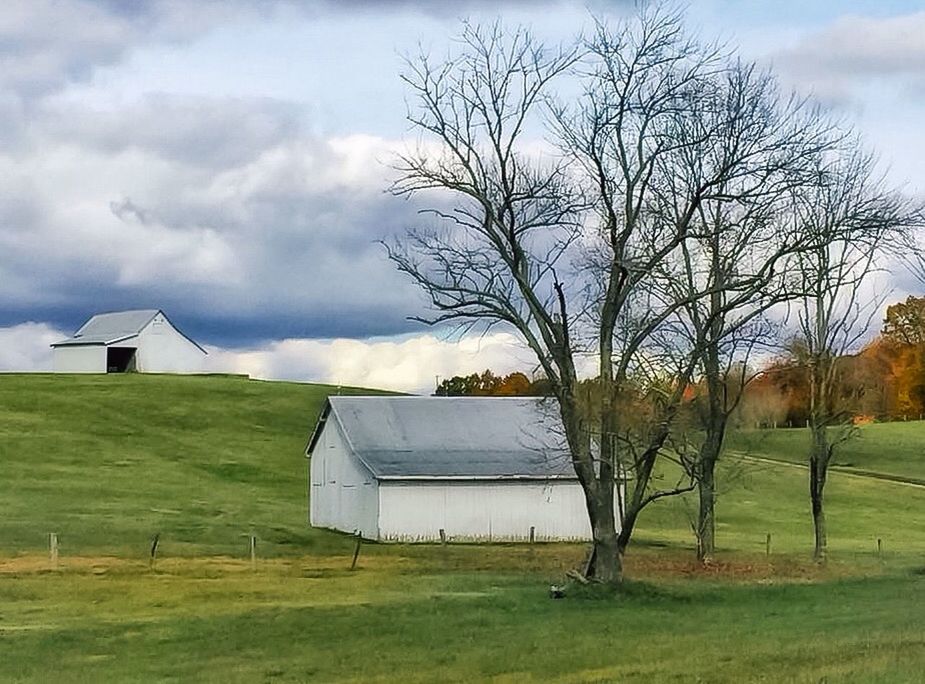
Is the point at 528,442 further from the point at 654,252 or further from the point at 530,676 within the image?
the point at 530,676

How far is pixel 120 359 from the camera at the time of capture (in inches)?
4289

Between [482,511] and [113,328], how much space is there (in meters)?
65.6

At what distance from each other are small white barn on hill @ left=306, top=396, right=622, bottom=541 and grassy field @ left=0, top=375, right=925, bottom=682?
7.86ft

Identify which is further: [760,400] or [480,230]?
[760,400]

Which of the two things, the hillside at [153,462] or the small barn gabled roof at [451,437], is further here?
the small barn gabled roof at [451,437]

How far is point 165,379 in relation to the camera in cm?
9631

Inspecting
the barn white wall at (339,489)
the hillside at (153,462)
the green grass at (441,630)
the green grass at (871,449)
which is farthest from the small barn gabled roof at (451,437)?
the green grass at (871,449)

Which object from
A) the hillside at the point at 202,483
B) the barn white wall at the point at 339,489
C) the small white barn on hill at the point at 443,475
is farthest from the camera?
the barn white wall at the point at 339,489

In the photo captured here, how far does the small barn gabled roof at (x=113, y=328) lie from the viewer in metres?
108

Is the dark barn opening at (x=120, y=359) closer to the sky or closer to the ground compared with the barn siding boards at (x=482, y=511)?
closer to the sky

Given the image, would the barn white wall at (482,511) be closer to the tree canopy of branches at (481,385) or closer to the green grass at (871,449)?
the green grass at (871,449)

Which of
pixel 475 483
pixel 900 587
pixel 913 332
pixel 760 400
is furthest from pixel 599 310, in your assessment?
pixel 913 332

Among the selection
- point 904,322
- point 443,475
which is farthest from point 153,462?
point 904,322

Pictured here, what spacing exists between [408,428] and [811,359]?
19.6m
